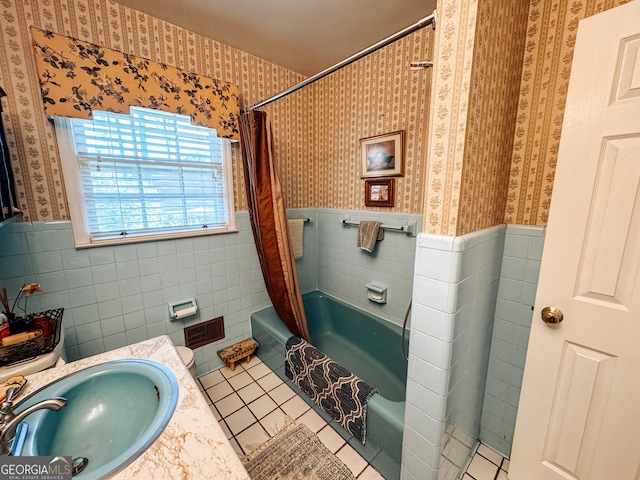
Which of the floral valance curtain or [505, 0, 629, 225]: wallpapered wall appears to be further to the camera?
the floral valance curtain

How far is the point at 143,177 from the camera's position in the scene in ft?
5.66

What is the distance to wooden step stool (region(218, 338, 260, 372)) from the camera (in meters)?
2.11

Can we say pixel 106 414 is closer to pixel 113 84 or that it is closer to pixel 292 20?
pixel 113 84

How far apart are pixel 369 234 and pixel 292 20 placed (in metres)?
1.57

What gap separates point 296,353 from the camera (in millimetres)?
1822

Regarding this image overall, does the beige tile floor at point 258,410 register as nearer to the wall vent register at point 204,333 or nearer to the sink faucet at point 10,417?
the wall vent register at point 204,333

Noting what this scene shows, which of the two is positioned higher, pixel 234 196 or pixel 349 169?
pixel 349 169

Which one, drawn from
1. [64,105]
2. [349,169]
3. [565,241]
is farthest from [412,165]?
[64,105]

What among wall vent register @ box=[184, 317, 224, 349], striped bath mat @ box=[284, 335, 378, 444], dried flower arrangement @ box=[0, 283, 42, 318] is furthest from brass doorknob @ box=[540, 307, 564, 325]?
dried flower arrangement @ box=[0, 283, 42, 318]

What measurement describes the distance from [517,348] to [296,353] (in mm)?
1323

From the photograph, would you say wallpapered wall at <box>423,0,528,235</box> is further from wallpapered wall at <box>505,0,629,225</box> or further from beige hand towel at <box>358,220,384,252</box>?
beige hand towel at <box>358,220,384,252</box>

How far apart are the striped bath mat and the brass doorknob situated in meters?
0.89

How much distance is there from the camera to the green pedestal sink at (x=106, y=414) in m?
0.67

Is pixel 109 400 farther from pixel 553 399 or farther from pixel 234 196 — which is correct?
pixel 553 399
